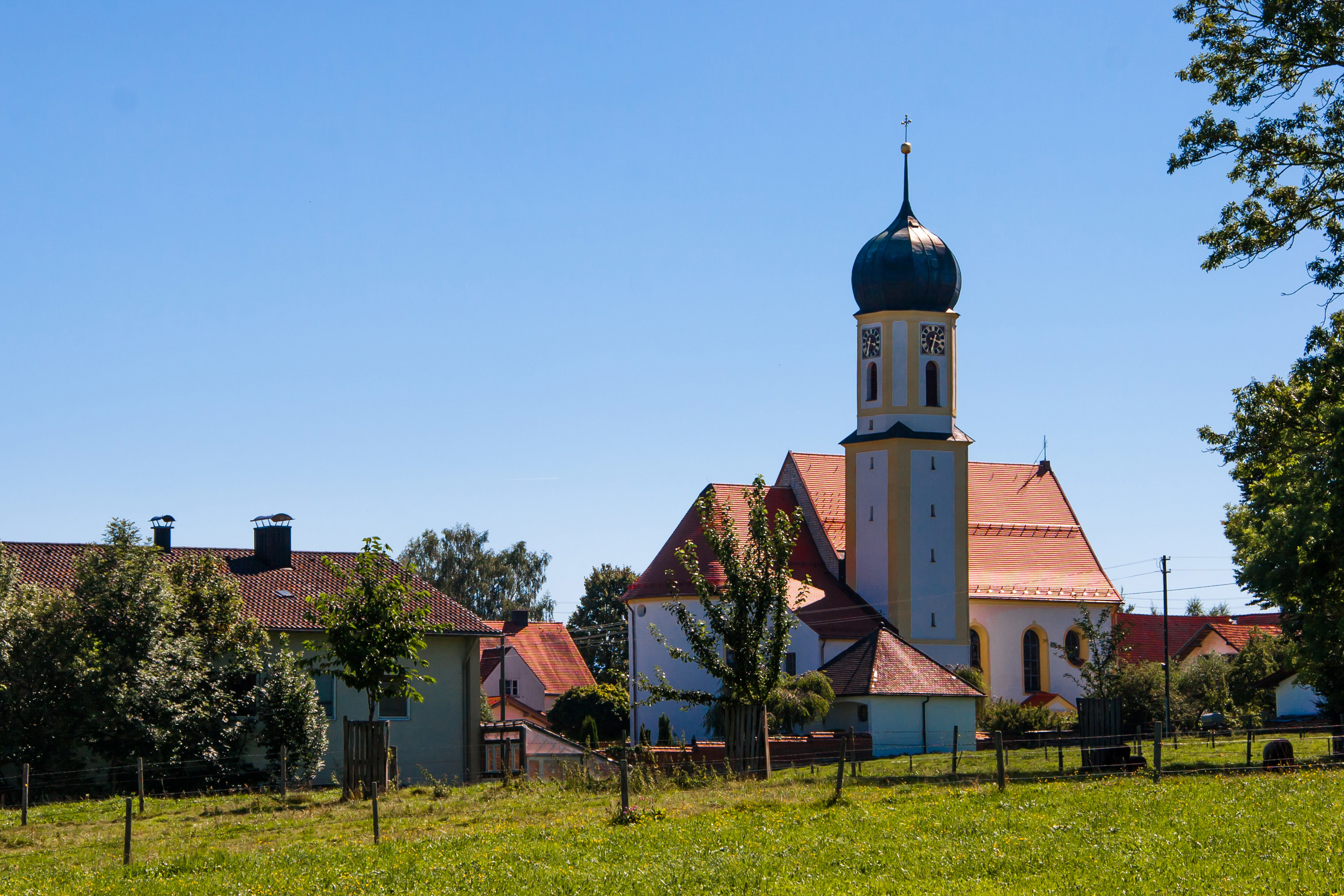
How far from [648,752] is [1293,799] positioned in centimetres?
1312

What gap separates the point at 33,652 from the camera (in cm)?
3097

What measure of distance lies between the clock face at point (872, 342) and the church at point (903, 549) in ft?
0.17

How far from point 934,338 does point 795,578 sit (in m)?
11.4

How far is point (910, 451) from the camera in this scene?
189ft

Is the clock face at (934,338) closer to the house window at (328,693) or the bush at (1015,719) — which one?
the bush at (1015,719)

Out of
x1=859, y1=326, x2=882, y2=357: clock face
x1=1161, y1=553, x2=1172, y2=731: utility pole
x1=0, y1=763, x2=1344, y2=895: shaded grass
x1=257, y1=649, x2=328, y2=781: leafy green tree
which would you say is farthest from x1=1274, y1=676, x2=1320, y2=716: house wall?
x1=257, y1=649, x2=328, y2=781: leafy green tree

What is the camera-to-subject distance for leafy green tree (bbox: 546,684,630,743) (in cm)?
6034

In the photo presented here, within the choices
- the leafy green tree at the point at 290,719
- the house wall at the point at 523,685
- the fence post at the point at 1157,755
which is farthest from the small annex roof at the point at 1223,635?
the fence post at the point at 1157,755

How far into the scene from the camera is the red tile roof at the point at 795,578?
2190 inches

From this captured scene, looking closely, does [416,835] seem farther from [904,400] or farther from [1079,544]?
[1079,544]

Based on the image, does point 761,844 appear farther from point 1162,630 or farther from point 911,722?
point 1162,630

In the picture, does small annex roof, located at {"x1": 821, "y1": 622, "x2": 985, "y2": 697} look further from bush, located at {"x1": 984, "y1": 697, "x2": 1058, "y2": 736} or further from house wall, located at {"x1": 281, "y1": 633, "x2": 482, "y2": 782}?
house wall, located at {"x1": 281, "y1": 633, "x2": 482, "y2": 782}

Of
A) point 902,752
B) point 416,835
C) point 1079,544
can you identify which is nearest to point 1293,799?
point 416,835

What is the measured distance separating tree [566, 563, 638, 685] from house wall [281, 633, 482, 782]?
4720 cm
